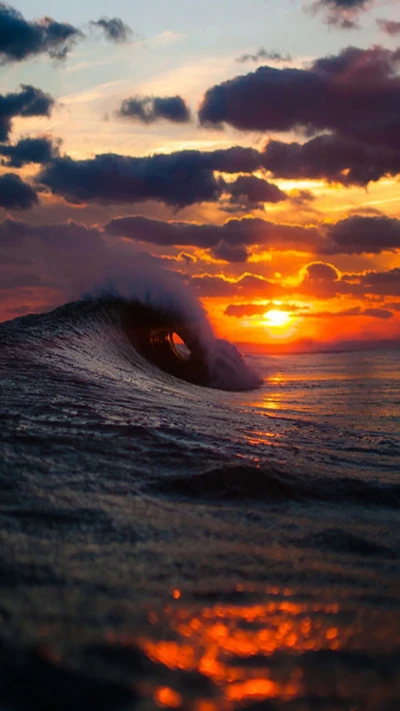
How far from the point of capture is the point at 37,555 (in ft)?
7.63

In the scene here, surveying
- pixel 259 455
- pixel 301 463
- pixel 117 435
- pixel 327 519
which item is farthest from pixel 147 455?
pixel 327 519

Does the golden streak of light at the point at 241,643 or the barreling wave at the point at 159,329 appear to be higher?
the barreling wave at the point at 159,329

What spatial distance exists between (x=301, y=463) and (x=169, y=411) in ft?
7.77

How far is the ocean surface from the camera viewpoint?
5.23ft

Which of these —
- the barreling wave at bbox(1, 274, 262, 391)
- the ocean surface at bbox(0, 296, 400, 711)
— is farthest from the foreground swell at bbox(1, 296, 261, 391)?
the ocean surface at bbox(0, 296, 400, 711)

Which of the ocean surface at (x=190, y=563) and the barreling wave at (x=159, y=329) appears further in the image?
the barreling wave at (x=159, y=329)

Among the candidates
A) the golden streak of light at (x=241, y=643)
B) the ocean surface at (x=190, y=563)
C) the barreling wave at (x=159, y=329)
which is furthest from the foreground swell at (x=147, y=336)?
the golden streak of light at (x=241, y=643)

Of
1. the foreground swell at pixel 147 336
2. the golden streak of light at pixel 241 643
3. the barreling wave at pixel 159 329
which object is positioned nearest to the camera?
the golden streak of light at pixel 241 643

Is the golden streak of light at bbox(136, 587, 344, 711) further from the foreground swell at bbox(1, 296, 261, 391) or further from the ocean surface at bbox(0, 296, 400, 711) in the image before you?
the foreground swell at bbox(1, 296, 261, 391)

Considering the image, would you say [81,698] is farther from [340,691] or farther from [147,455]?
[147,455]

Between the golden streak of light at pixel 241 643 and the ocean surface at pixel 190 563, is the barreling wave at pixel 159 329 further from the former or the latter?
the golden streak of light at pixel 241 643

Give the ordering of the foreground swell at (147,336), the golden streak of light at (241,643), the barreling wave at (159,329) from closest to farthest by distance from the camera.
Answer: the golden streak of light at (241,643) → the foreground swell at (147,336) → the barreling wave at (159,329)

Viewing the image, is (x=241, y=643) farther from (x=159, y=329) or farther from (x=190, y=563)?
(x=159, y=329)

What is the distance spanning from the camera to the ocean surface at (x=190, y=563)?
1593mm
